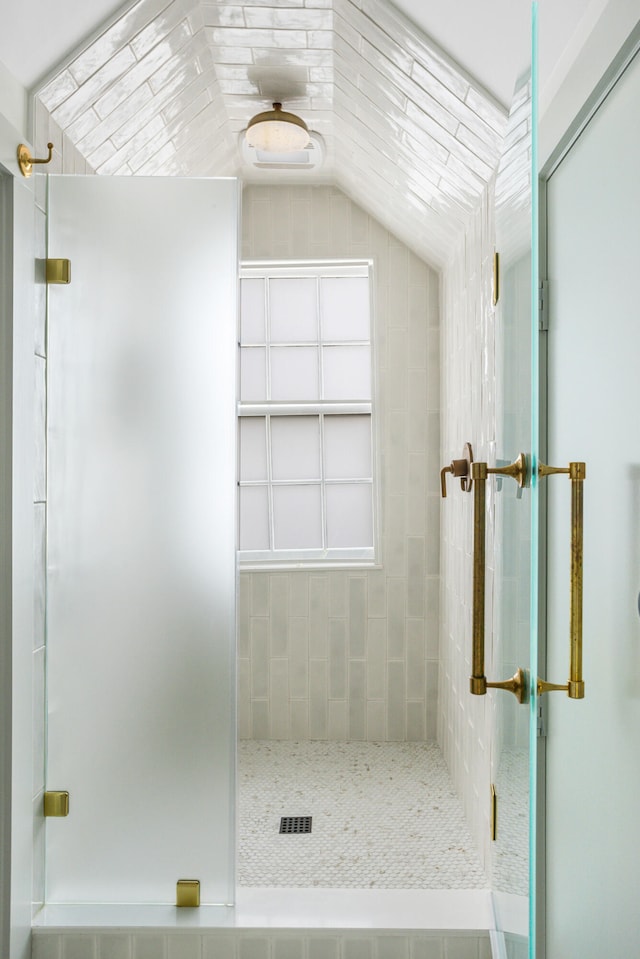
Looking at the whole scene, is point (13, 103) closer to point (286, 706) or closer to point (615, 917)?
point (615, 917)

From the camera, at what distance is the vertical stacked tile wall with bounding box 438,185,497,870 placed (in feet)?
7.46

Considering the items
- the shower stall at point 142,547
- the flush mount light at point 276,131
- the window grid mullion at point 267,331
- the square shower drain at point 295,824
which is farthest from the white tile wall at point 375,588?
the shower stall at point 142,547

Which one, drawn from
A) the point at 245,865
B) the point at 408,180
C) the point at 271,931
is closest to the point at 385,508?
the point at 408,180

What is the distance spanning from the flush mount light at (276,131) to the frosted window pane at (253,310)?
2.82 ft

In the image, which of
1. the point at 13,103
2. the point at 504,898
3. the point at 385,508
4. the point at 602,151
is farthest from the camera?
the point at 385,508

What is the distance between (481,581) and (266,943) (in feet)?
3.97

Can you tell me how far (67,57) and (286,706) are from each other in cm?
272

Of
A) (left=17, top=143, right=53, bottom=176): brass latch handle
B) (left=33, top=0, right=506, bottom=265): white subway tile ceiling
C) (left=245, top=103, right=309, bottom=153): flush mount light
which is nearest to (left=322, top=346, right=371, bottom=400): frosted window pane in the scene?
(left=33, top=0, right=506, bottom=265): white subway tile ceiling

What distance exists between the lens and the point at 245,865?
2230 millimetres

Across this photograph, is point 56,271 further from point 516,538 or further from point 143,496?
point 516,538

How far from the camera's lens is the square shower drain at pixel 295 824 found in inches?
98.3

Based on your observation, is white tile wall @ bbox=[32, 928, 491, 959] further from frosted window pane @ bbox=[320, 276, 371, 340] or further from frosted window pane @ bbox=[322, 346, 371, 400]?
frosted window pane @ bbox=[320, 276, 371, 340]

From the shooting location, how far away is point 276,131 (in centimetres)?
271

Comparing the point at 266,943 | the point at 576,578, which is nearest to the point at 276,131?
the point at 576,578
